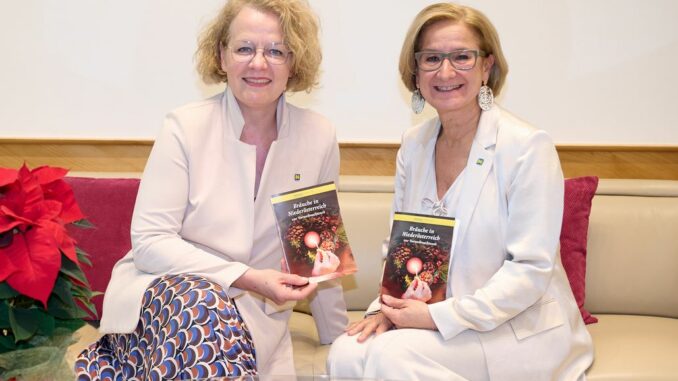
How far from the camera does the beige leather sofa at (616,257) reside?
2.64 meters

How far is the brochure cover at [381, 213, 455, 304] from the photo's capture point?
6.76 feet

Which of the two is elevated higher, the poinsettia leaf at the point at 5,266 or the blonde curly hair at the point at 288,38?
the blonde curly hair at the point at 288,38

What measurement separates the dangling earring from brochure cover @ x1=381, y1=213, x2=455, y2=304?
0.38m

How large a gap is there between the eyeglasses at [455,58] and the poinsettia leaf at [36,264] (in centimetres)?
124

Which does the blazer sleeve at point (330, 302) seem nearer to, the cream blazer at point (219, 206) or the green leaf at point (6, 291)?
the cream blazer at point (219, 206)

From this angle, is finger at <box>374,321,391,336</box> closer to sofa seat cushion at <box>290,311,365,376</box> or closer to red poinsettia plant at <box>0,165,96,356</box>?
sofa seat cushion at <box>290,311,365,376</box>

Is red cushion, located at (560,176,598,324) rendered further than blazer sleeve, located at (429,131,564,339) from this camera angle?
Yes

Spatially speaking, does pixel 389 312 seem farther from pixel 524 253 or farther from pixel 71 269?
pixel 71 269

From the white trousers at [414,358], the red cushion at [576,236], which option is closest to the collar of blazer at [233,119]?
the white trousers at [414,358]

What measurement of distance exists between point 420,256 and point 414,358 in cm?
25

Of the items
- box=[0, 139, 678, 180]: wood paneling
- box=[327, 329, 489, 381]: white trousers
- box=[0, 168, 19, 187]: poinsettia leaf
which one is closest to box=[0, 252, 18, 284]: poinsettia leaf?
box=[0, 168, 19, 187]: poinsettia leaf

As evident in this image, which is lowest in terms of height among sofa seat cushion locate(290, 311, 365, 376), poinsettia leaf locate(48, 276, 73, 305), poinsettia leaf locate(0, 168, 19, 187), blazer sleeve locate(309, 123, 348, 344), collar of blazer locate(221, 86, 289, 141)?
sofa seat cushion locate(290, 311, 365, 376)

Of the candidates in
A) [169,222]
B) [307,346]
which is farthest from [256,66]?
[307,346]

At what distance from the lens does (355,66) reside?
3193mm
